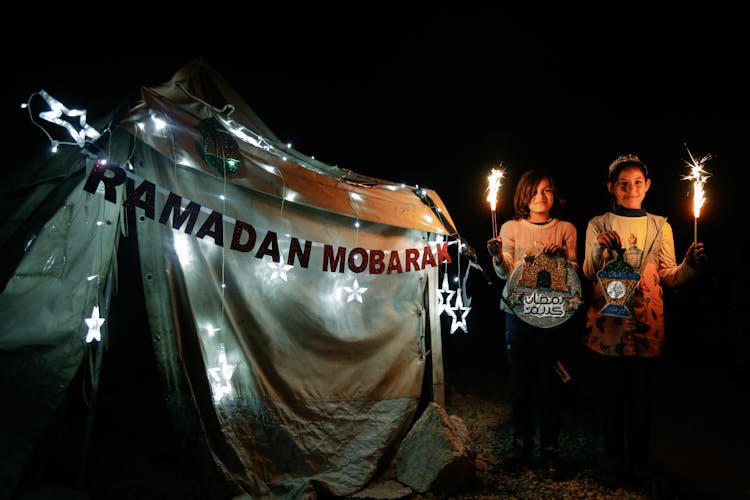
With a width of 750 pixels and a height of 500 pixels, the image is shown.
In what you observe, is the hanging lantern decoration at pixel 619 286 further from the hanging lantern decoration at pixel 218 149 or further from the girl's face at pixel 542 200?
the hanging lantern decoration at pixel 218 149

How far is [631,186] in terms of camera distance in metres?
4.40

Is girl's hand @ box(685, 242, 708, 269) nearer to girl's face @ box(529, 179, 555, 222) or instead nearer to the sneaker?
girl's face @ box(529, 179, 555, 222)

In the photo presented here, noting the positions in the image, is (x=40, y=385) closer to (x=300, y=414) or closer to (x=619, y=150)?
(x=300, y=414)

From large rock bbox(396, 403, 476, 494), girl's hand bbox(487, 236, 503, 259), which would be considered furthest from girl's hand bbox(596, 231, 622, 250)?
large rock bbox(396, 403, 476, 494)

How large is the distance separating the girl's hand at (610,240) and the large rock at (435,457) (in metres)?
2.31

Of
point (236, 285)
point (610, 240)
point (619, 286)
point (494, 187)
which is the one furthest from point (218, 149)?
point (619, 286)

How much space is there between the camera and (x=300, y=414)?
4.19m

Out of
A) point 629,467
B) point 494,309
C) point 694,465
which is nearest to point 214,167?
point 629,467

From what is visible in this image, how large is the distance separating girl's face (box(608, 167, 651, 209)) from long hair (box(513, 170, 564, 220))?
58 centimetres

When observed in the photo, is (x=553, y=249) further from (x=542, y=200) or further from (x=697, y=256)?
(x=697, y=256)

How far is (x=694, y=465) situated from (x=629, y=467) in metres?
1.24

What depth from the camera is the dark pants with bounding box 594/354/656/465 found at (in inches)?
164

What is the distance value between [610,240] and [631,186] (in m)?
0.64

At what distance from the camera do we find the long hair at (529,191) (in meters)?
4.64
